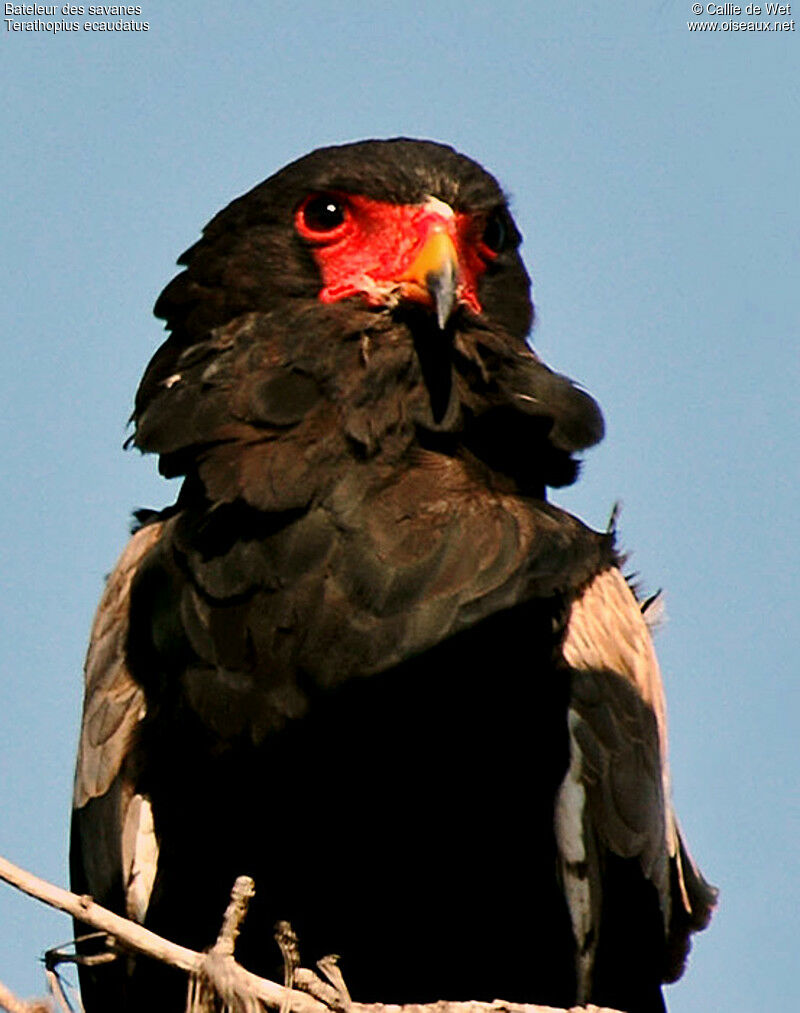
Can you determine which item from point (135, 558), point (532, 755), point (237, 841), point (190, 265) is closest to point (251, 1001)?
point (237, 841)

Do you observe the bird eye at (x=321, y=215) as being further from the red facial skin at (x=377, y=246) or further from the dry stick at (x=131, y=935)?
the dry stick at (x=131, y=935)

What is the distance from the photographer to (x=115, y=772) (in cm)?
555

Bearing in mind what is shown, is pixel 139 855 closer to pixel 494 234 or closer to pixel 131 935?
pixel 131 935

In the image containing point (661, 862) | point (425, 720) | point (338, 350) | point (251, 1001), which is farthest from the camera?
point (661, 862)

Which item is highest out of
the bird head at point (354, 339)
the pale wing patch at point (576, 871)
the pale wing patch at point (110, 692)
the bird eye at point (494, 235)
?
the bird eye at point (494, 235)

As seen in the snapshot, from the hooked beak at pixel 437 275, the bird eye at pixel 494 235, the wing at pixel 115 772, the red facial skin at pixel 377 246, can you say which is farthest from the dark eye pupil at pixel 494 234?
the wing at pixel 115 772

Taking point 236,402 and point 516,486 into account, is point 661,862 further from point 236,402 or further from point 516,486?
point 236,402

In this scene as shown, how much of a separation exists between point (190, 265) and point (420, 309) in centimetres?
90

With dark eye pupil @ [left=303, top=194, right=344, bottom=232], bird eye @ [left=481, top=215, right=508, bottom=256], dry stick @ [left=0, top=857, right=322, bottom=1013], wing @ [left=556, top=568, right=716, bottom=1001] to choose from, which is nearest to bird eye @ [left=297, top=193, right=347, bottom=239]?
dark eye pupil @ [left=303, top=194, right=344, bottom=232]

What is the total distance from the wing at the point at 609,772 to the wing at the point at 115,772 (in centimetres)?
118

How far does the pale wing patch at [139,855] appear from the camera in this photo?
17.9 ft

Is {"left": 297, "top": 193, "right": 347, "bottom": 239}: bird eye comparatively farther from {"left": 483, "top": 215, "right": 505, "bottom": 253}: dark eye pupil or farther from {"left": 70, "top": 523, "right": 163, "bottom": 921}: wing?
{"left": 70, "top": 523, "right": 163, "bottom": 921}: wing

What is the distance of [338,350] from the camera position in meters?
5.40

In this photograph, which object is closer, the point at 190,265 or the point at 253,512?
the point at 253,512
